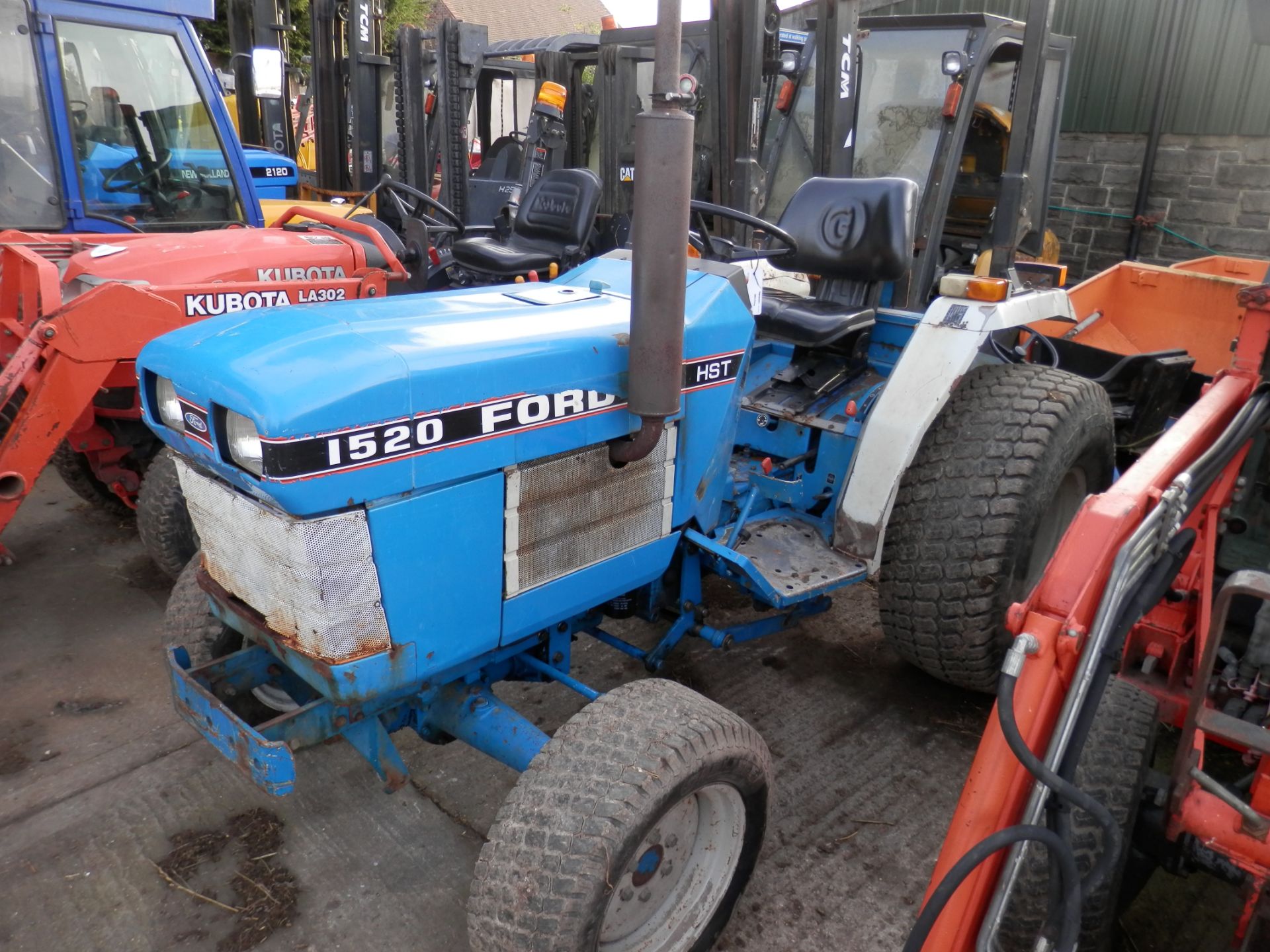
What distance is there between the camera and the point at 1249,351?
2504 millimetres

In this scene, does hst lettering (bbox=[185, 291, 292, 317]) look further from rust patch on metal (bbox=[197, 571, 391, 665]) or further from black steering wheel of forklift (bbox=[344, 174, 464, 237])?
rust patch on metal (bbox=[197, 571, 391, 665])

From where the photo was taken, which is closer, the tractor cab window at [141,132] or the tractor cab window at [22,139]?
the tractor cab window at [22,139]

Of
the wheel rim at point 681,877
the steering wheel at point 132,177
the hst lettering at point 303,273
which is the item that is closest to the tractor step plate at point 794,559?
the wheel rim at point 681,877

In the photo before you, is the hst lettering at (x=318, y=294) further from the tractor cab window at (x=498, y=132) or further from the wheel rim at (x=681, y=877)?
the tractor cab window at (x=498, y=132)

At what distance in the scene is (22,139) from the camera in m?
3.92

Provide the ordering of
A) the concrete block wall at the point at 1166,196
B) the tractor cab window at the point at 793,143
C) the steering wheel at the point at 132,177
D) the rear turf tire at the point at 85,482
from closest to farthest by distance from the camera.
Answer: the rear turf tire at the point at 85,482
the steering wheel at the point at 132,177
the tractor cab window at the point at 793,143
the concrete block wall at the point at 1166,196

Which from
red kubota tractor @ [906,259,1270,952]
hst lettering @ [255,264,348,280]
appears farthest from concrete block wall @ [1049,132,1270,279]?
hst lettering @ [255,264,348,280]

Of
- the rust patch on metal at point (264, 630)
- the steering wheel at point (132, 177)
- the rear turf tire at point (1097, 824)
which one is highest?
the steering wheel at point (132, 177)

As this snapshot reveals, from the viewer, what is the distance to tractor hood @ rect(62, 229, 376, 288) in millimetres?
3529

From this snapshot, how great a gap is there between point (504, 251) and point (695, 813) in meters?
3.54

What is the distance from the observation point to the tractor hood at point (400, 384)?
5.25ft

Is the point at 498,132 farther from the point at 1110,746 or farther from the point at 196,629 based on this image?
the point at 1110,746

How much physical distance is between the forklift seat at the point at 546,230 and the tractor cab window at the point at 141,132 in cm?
119

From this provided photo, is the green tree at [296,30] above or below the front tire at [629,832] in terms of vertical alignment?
above
